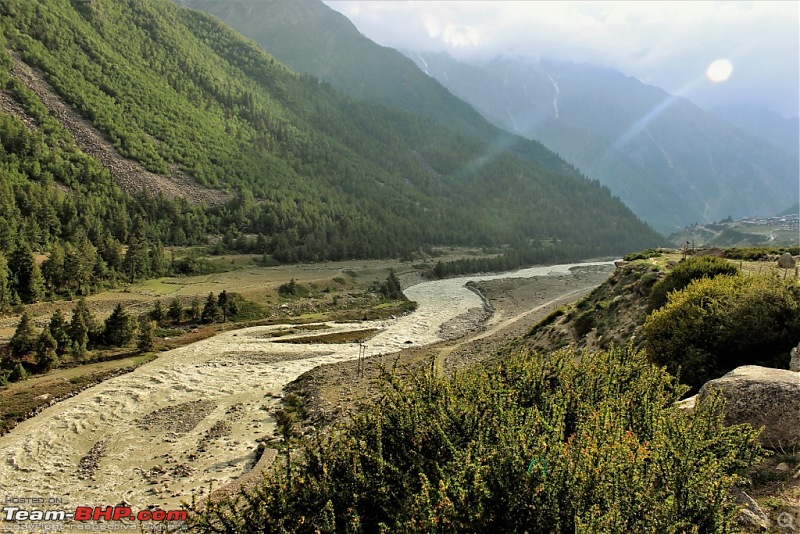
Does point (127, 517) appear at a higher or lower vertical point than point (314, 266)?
lower

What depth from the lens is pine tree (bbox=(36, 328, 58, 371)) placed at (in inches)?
1368

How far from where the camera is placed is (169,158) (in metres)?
122

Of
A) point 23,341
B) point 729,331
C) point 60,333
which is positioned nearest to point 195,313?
point 60,333

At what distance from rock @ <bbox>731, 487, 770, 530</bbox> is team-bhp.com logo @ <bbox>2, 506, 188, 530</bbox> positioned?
1891 cm

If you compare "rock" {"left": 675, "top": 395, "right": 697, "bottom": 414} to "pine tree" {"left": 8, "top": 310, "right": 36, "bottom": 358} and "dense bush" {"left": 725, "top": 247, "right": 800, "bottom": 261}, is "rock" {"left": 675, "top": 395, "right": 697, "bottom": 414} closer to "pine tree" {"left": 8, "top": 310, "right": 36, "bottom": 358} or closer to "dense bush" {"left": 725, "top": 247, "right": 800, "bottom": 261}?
"dense bush" {"left": 725, "top": 247, "right": 800, "bottom": 261}

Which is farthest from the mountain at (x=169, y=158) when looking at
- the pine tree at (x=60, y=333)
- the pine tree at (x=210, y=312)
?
the pine tree at (x=60, y=333)

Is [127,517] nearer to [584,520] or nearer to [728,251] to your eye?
[584,520]

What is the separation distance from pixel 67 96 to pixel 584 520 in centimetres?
14406

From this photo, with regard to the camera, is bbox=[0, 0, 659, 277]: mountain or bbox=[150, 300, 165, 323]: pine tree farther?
bbox=[0, 0, 659, 277]: mountain

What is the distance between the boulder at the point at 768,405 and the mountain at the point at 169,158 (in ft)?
244

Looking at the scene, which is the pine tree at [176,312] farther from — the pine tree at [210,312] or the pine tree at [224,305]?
the pine tree at [224,305]

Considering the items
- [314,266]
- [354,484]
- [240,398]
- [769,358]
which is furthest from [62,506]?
[314,266]

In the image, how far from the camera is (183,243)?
9262 centimetres

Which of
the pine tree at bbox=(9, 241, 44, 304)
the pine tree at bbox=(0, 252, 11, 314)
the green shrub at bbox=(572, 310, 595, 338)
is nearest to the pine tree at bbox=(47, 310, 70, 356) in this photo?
the pine tree at bbox=(0, 252, 11, 314)
